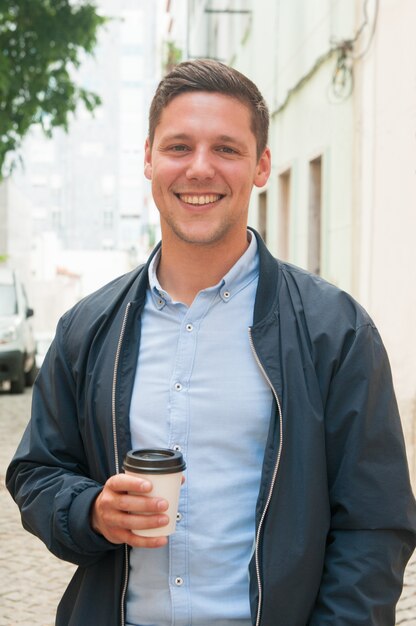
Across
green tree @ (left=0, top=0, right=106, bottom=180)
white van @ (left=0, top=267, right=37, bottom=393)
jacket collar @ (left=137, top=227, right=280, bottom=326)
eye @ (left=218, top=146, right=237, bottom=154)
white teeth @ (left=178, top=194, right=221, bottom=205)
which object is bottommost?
white van @ (left=0, top=267, right=37, bottom=393)

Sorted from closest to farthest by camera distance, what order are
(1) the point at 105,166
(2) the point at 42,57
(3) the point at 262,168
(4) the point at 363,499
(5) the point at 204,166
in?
1. (4) the point at 363,499
2. (5) the point at 204,166
3. (3) the point at 262,168
4. (2) the point at 42,57
5. (1) the point at 105,166

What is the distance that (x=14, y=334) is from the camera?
52.2 ft

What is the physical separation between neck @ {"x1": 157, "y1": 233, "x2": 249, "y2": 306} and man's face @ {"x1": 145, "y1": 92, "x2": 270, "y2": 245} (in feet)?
0.09

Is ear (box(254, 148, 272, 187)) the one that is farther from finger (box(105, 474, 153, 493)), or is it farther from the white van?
the white van

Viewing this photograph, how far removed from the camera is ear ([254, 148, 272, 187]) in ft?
7.75

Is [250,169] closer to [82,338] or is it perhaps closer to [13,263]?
[82,338]

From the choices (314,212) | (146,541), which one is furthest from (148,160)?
(314,212)

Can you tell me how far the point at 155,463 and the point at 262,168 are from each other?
2.70 ft

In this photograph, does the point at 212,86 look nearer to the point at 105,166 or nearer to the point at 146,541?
the point at 146,541

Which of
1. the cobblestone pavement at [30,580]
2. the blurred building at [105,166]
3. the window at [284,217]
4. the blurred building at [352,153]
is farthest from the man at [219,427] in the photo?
the blurred building at [105,166]

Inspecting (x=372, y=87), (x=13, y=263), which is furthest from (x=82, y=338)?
(x=13, y=263)

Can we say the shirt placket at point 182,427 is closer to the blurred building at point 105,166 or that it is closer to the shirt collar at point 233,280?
the shirt collar at point 233,280

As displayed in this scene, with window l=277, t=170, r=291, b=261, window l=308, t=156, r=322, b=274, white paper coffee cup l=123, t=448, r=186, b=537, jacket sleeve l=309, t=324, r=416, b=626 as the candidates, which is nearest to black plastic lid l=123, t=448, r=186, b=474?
white paper coffee cup l=123, t=448, r=186, b=537

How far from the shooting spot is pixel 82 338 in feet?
7.47
